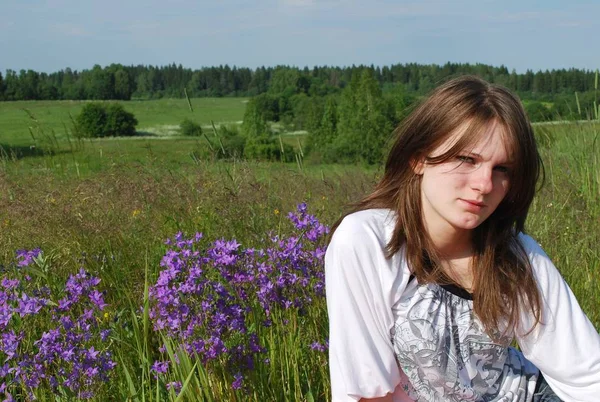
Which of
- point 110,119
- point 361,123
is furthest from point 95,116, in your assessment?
point 361,123

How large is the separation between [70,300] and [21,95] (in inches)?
1849

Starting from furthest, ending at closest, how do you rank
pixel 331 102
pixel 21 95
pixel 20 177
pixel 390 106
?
pixel 21 95 → pixel 331 102 → pixel 390 106 → pixel 20 177

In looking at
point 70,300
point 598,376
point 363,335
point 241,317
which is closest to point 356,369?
point 363,335

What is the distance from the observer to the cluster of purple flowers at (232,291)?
6.97 ft

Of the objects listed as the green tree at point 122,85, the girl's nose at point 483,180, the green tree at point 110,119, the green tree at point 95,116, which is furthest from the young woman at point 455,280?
the green tree at point 122,85

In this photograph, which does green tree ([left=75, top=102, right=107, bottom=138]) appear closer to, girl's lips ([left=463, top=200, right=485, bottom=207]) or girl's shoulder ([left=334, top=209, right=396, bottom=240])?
girl's shoulder ([left=334, top=209, right=396, bottom=240])

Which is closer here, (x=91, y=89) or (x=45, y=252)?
(x=45, y=252)

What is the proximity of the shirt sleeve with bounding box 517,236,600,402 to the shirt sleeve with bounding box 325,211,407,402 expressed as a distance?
16.1 inches

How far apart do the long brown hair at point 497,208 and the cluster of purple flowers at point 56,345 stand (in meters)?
1.00

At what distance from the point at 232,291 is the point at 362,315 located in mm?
588

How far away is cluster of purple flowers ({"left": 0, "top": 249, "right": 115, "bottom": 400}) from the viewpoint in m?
2.19

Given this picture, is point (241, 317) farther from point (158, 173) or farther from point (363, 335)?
point (158, 173)

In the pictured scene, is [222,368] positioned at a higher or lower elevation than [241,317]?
lower

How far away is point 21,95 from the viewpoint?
45.7 metres
